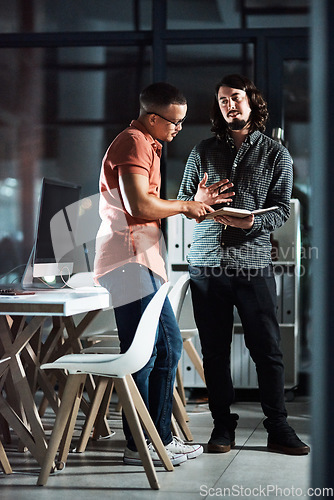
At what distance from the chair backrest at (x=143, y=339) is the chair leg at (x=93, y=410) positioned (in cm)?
47

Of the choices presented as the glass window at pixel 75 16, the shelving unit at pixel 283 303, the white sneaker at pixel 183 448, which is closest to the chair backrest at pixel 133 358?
the white sneaker at pixel 183 448

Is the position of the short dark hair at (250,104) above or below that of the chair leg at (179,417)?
above

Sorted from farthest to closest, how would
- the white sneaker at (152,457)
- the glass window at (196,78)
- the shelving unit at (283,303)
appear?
1. the glass window at (196,78)
2. the shelving unit at (283,303)
3. the white sneaker at (152,457)

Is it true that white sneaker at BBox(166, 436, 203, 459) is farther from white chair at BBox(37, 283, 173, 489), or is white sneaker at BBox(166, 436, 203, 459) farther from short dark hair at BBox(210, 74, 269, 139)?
short dark hair at BBox(210, 74, 269, 139)

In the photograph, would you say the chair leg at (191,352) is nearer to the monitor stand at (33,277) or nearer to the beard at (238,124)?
the monitor stand at (33,277)

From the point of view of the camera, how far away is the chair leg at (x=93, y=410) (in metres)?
3.08

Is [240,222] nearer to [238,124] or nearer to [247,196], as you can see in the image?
[247,196]

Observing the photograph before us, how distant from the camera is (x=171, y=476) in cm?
279

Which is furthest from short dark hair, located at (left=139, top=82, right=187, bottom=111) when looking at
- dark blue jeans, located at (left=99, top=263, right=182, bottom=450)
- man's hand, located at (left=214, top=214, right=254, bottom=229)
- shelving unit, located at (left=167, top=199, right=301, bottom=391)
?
shelving unit, located at (left=167, top=199, right=301, bottom=391)

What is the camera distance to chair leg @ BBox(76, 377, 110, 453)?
308cm

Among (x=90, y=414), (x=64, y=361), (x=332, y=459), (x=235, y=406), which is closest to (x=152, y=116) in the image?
(x=64, y=361)

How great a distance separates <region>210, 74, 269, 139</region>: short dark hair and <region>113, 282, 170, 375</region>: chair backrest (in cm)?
104

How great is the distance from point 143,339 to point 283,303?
2.10 metres

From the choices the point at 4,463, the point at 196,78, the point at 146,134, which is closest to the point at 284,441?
the point at 4,463
